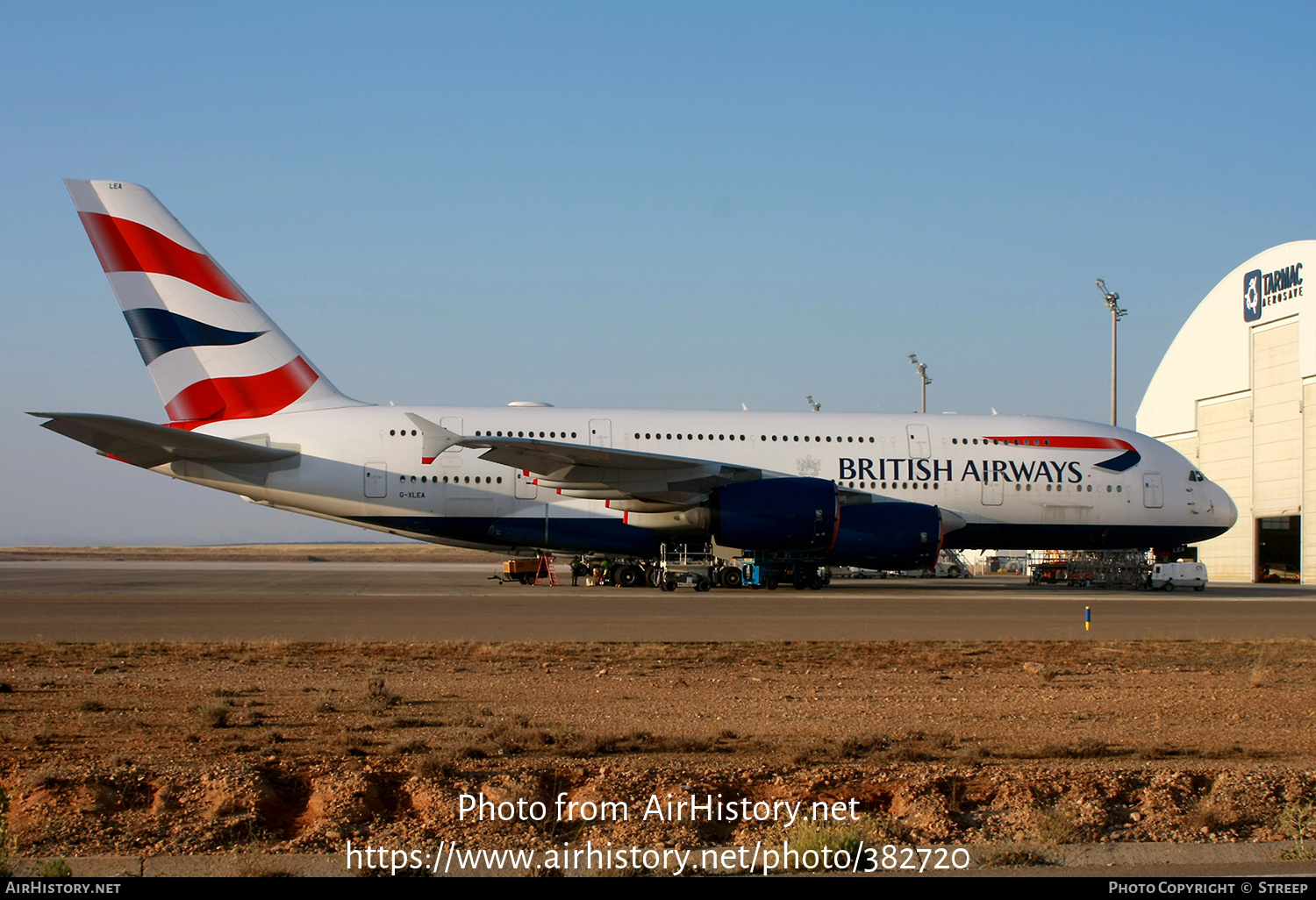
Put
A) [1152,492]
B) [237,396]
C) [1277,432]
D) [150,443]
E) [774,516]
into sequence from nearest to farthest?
[150,443] < [774,516] < [237,396] < [1152,492] < [1277,432]

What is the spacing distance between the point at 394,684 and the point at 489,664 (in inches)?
61.9

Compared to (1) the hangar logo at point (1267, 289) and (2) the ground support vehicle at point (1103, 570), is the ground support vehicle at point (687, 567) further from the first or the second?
(1) the hangar logo at point (1267, 289)

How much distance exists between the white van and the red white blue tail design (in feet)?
79.1

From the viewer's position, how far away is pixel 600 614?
648 inches

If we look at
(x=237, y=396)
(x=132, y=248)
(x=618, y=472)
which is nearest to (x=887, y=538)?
(x=618, y=472)

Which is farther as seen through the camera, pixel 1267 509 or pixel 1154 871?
pixel 1267 509

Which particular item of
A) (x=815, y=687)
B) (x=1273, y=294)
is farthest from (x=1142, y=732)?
(x=1273, y=294)

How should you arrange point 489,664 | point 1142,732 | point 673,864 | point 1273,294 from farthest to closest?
point 1273,294, point 489,664, point 1142,732, point 673,864

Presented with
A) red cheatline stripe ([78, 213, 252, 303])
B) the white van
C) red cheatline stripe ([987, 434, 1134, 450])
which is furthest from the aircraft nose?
red cheatline stripe ([78, 213, 252, 303])

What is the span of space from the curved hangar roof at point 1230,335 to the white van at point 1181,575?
9538mm

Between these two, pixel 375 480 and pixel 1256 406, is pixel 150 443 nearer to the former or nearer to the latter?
pixel 375 480

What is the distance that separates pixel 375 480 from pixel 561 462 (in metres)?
4.39

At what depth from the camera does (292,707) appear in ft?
26.6

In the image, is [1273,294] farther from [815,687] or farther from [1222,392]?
[815,687]
